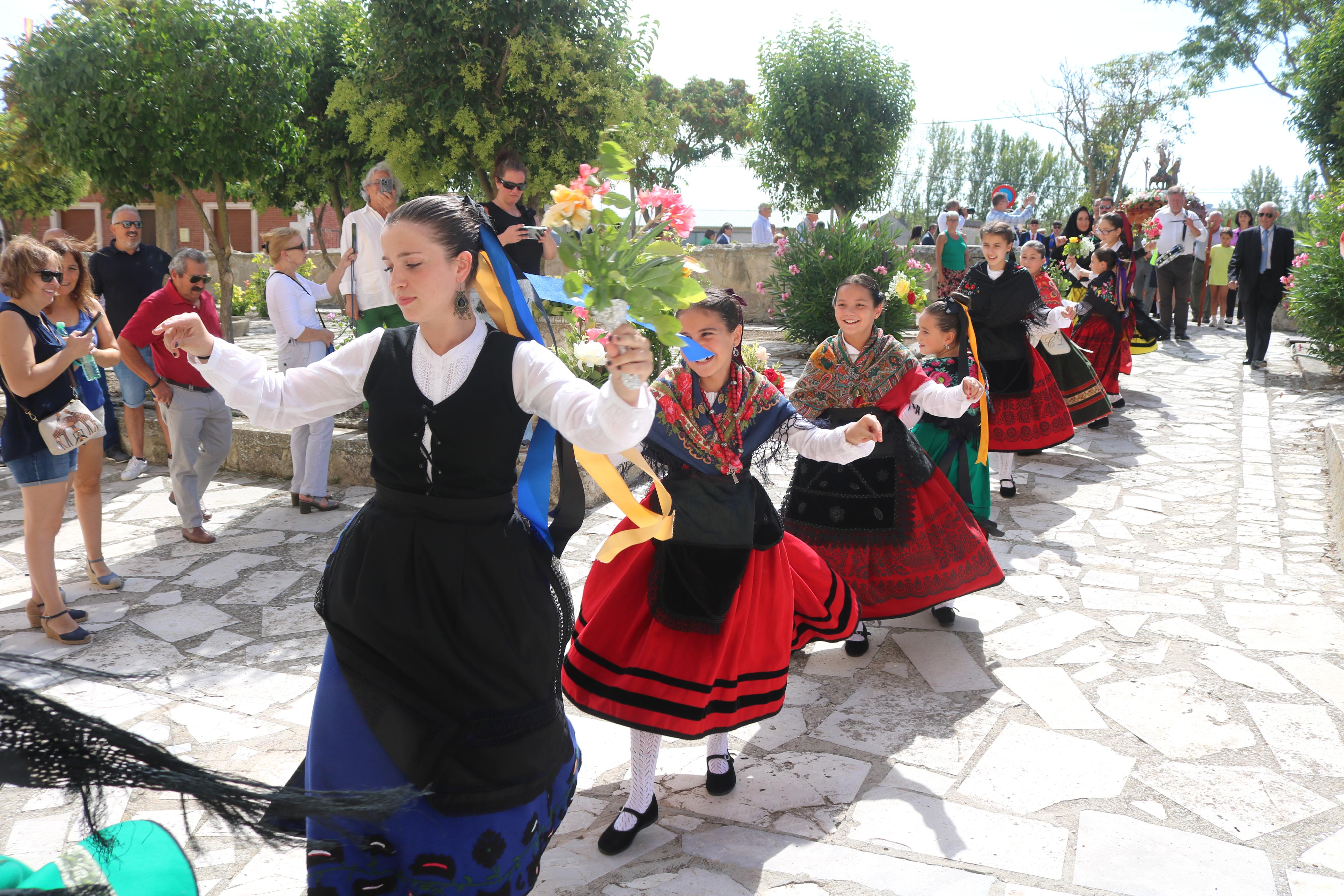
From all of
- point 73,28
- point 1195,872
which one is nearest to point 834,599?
point 1195,872

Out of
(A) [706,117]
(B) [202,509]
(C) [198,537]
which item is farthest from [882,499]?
(A) [706,117]

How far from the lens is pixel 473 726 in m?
2.37

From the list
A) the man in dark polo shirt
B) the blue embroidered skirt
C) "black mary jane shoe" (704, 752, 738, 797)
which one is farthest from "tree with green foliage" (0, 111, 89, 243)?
the blue embroidered skirt

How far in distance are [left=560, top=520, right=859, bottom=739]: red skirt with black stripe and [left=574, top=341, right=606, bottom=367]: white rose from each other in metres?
1.26

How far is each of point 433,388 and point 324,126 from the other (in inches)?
522

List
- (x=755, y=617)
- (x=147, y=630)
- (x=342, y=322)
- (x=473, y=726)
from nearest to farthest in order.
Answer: (x=473, y=726) < (x=755, y=617) < (x=147, y=630) < (x=342, y=322)

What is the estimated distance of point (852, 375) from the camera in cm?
466

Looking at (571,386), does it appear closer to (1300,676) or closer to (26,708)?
(26,708)

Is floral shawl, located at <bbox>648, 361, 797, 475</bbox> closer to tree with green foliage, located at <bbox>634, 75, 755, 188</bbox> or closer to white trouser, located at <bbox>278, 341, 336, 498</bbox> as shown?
white trouser, located at <bbox>278, 341, 336, 498</bbox>

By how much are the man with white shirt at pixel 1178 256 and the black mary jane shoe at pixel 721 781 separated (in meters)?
12.8

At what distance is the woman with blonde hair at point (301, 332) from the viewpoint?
22.1 feet

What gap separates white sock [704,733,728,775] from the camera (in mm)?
3572

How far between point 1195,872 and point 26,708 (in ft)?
10.6

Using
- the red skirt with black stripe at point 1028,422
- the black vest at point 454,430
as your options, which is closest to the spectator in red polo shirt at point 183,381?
the black vest at point 454,430
